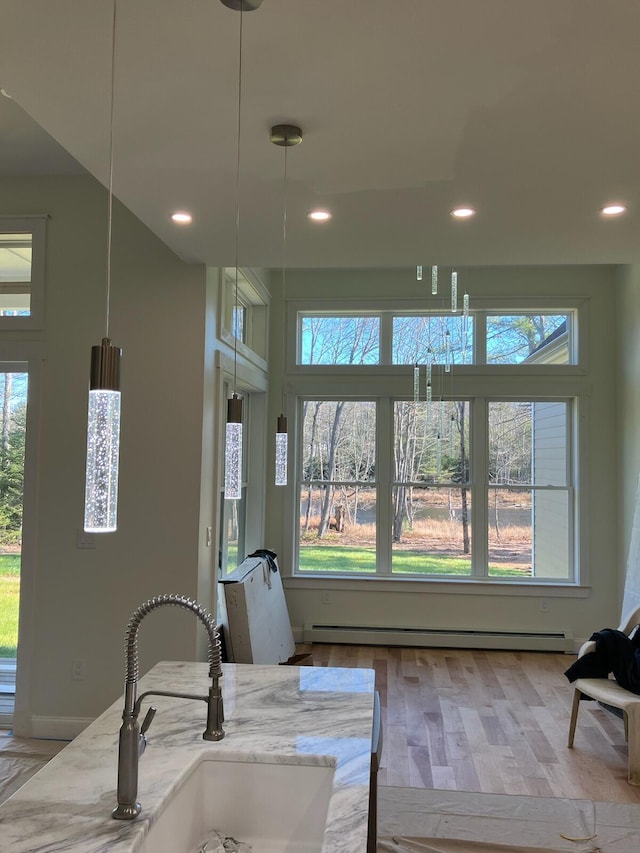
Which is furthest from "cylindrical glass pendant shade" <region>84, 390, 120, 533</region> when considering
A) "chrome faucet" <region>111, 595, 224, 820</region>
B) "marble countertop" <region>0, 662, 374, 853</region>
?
"marble countertop" <region>0, 662, 374, 853</region>

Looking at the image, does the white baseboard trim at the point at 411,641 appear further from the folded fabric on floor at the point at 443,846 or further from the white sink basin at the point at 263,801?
the white sink basin at the point at 263,801

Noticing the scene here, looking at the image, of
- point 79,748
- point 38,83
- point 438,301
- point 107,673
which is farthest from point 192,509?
point 438,301

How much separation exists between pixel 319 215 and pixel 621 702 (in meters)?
3.00

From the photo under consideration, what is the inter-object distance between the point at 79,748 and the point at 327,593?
166 inches

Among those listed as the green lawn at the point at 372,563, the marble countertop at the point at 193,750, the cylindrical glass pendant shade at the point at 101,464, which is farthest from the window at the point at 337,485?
the cylindrical glass pendant shade at the point at 101,464

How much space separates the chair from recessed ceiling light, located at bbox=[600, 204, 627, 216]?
2.49 metres

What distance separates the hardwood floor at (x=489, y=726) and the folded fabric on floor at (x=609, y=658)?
419 millimetres

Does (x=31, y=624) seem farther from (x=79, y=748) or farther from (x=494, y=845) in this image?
(x=494, y=845)

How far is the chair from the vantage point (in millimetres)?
3314

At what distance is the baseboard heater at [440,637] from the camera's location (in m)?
5.57

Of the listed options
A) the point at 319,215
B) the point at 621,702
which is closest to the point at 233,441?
the point at 319,215

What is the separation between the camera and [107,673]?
3.69 metres

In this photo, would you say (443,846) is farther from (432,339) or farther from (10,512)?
(432,339)

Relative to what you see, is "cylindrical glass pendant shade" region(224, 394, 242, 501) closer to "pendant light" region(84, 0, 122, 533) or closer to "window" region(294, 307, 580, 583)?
"pendant light" region(84, 0, 122, 533)
